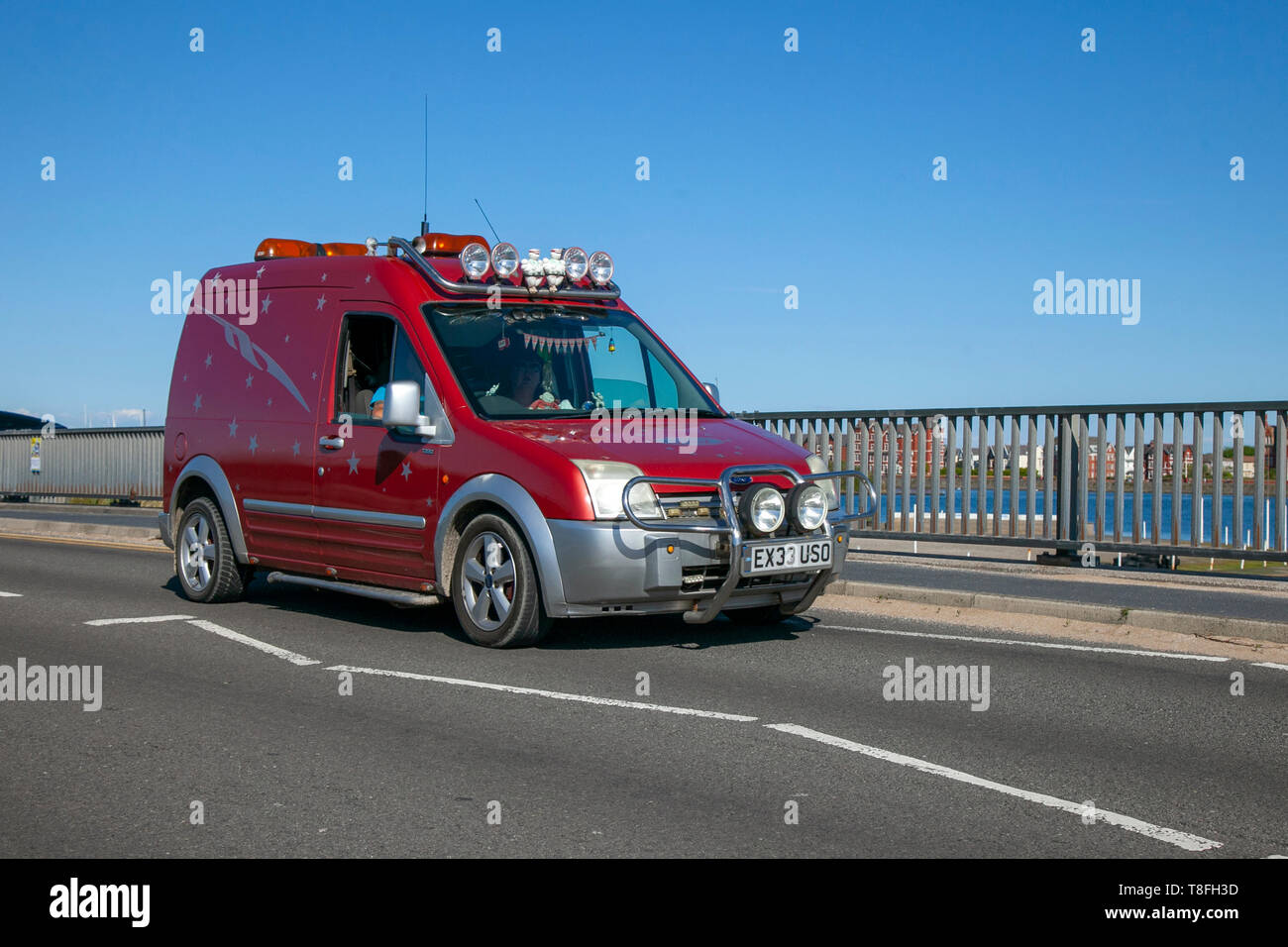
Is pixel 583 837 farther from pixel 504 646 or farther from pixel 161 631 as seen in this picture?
pixel 161 631

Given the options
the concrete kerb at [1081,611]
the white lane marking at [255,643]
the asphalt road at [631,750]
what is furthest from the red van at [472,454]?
the concrete kerb at [1081,611]

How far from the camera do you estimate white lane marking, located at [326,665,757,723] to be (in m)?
6.19

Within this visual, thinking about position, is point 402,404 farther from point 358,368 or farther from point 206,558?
point 206,558

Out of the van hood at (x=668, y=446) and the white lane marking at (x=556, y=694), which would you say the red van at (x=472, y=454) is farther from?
the white lane marking at (x=556, y=694)

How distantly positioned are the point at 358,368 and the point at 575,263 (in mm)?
1657

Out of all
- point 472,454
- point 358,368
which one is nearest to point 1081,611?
point 472,454

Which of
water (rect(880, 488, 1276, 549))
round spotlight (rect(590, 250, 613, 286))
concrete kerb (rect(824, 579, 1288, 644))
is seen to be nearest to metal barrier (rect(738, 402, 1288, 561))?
water (rect(880, 488, 1276, 549))

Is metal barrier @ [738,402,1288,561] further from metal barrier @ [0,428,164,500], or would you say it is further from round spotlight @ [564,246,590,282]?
metal barrier @ [0,428,164,500]

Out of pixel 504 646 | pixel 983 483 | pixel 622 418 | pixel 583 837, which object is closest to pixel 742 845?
pixel 583 837

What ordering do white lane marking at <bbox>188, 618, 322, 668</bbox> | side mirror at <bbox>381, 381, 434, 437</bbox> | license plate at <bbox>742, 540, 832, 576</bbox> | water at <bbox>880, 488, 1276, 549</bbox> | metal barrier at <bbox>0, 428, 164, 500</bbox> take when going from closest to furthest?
1. license plate at <bbox>742, 540, 832, 576</bbox>
2. white lane marking at <bbox>188, 618, 322, 668</bbox>
3. side mirror at <bbox>381, 381, 434, 437</bbox>
4. water at <bbox>880, 488, 1276, 549</bbox>
5. metal barrier at <bbox>0, 428, 164, 500</bbox>

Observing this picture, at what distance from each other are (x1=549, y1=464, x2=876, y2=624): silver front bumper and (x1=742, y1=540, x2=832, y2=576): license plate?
0.07m

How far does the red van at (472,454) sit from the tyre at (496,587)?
0.01m
